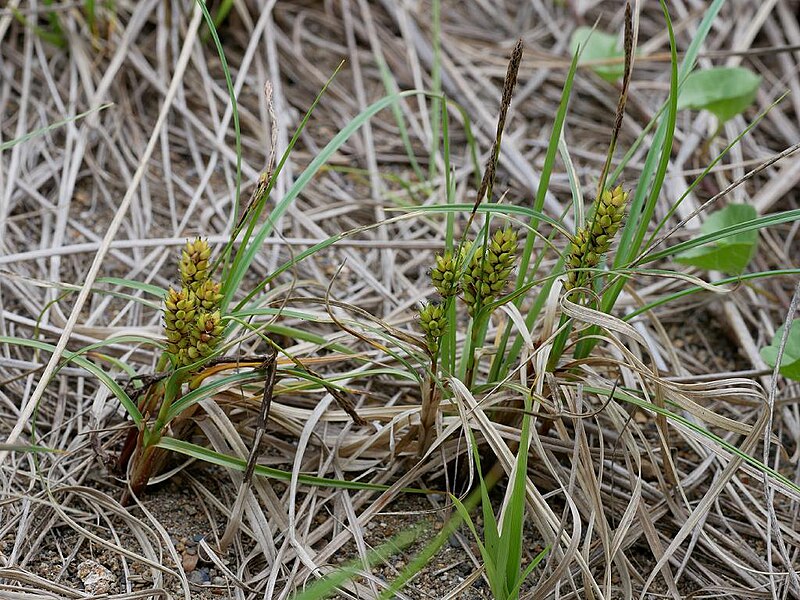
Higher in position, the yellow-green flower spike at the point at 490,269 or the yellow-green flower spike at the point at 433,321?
the yellow-green flower spike at the point at 490,269

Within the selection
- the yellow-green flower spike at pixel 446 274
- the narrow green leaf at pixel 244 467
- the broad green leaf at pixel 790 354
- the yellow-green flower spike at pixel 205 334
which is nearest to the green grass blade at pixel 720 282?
the broad green leaf at pixel 790 354

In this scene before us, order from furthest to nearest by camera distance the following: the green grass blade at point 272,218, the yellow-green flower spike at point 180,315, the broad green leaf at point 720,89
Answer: the broad green leaf at point 720,89 → the green grass blade at point 272,218 → the yellow-green flower spike at point 180,315

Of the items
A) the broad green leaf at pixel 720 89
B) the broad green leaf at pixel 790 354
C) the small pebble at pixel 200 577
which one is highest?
the broad green leaf at pixel 720 89

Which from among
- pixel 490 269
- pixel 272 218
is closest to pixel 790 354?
pixel 490 269

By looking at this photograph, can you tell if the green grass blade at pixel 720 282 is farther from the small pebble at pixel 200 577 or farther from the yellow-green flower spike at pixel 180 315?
the small pebble at pixel 200 577

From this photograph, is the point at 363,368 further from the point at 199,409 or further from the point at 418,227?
the point at 418,227

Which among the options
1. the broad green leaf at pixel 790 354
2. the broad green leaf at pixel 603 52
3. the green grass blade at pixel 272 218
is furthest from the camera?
the broad green leaf at pixel 603 52

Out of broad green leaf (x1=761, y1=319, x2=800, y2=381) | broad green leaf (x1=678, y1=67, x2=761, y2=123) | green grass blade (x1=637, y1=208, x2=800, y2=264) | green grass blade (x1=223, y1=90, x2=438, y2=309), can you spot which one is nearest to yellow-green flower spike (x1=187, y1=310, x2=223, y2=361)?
green grass blade (x1=223, y1=90, x2=438, y2=309)
